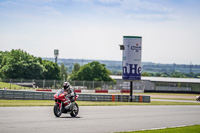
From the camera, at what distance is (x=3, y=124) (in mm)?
13672

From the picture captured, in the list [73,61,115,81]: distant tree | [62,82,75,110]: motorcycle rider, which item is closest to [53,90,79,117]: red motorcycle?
[62,82,75,110]: motorcycle rider

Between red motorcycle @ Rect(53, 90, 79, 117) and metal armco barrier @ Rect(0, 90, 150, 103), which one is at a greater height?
red motorcycle @ Rect(53, 90, 79, 117)

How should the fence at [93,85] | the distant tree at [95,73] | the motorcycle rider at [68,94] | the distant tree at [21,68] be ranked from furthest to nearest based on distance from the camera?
the distant tree at [95,73] → the distant tree at [21,68] → the fence at [93,85] → the motorcycle rider at [68,94]

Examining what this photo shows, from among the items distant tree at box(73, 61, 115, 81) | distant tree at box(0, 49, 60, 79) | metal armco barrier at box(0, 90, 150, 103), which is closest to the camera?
metal armco barrier at box(0, 90, 150, 103)

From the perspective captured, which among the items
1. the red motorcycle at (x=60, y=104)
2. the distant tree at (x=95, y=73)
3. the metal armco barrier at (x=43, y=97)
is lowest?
the metal armco barrier at (x=43, y=97)

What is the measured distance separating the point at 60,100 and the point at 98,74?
319ft

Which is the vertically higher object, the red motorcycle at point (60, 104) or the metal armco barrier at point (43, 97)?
the red motorcycle at point (60, 104)

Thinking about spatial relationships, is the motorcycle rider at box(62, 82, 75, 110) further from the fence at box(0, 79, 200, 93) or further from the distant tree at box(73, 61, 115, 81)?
the distant tree at box(73, 61, 115, 81)

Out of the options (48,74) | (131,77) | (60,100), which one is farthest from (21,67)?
(60,100)

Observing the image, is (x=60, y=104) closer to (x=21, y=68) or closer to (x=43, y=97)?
(x=43, y=97)

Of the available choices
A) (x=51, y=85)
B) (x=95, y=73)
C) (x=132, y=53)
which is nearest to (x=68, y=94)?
(x=132, y=53)

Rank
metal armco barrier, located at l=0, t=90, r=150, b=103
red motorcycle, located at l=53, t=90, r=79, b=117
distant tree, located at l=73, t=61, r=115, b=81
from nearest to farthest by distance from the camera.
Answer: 1. red motorcycle, located at l=53, t=90, r=79, b=117
2. metal armco barrier, located at l=0, t=90, r=150, b=103
3. distant tree, located at l=73, t=61, r=115, b=81

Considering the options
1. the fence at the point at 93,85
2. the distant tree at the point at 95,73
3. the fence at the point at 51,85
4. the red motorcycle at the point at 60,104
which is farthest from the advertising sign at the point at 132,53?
the distant tree at the point at 95,73

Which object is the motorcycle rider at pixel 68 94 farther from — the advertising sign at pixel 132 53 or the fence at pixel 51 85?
the fence at pixel 51 85
